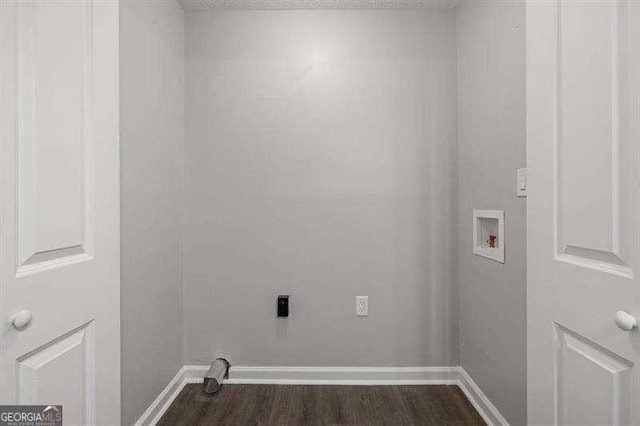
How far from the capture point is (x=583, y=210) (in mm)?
A: 833

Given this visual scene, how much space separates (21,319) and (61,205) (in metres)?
0.29

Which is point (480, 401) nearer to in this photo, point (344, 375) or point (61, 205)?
point (344, 375)

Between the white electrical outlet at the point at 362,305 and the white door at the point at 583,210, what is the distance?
1080mm

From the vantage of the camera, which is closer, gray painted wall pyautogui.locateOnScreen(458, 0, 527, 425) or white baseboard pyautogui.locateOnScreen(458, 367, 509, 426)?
gray painted wall pyautogui.locateOnScreen(458, 0, 527, 425)

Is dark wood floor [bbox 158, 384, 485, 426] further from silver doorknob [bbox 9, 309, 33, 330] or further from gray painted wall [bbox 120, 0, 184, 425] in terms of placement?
silver doorknob [bbox 9, 309, 33, 330]

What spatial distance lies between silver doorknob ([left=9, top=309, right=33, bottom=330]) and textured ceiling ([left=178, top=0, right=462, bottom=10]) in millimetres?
1984

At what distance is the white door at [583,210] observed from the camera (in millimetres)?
719

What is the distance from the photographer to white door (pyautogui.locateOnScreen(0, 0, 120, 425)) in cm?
72

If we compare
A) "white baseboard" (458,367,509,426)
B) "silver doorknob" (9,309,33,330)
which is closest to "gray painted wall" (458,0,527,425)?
"white baseboard" (458,367,509,426)

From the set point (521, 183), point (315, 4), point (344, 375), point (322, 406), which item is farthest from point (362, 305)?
point (315, 4)

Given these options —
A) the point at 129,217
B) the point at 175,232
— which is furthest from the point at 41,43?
the point at 175,232

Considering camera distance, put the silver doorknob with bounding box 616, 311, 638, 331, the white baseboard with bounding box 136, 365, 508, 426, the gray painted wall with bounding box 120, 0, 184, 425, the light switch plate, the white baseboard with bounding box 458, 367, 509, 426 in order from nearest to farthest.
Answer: the silver doorknob with bounding box 616, 311, 638, 331, the light switch plate, the gray painted wall with bounding box 120, 0, 184, 425, the white baseboard with bounding box 458, 367, 509, 426, the white baseboard with bounding box 136, 365, 508, 426

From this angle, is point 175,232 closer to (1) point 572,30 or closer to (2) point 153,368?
(2) point 153,368

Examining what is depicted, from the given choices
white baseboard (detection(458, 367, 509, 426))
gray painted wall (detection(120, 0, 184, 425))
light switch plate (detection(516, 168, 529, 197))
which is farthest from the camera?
white baseboard (detection(458, 367, 509, 426))
